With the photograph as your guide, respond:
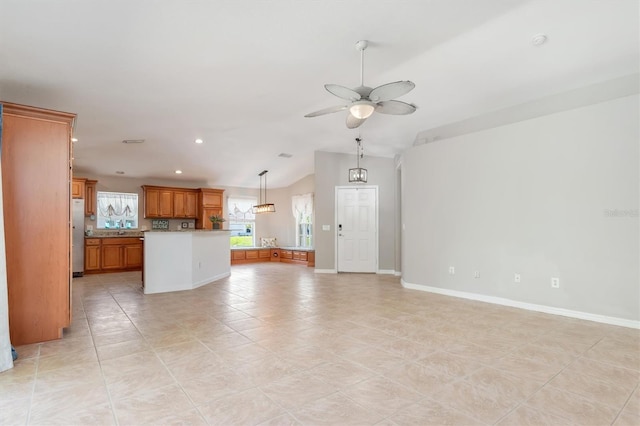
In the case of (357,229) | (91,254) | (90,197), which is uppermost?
(90,197)

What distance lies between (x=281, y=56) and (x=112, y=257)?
6906mm

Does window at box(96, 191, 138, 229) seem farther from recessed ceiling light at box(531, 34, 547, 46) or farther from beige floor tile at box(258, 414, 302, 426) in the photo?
recessed ceiling light at box(531, 34, 547, 46)

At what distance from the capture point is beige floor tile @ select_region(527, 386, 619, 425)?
1997 mm

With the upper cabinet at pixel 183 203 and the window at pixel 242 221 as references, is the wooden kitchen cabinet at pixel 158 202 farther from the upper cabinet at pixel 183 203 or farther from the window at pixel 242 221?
the window at pixel 242 221

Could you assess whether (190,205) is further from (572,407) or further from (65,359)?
(572,407)

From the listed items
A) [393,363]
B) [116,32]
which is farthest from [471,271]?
[116,32]

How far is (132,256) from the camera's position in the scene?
8.25 metres

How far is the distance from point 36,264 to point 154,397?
82.1 inches

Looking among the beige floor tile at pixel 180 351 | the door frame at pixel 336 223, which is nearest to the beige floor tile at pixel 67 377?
the beige floor tile at pixel 180 351

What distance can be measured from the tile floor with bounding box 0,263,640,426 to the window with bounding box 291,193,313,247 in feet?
17.8

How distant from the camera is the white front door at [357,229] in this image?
7.96 metres

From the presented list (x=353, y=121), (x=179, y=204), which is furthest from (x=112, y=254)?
(x=353, y=121)

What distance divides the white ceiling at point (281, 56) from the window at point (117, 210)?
10.3ft

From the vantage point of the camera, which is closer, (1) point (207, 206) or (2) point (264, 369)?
(2) point (264, 369)
